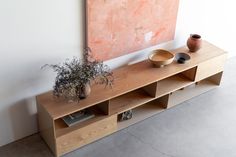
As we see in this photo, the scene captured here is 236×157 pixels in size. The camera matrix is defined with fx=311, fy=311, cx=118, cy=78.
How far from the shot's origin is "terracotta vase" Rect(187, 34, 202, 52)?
9.57ft

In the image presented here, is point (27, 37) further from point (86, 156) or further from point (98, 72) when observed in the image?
point (86, 156)

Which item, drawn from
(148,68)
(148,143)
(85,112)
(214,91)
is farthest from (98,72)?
(214,91)

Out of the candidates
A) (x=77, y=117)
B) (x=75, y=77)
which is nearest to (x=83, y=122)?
(x=77, y=117)

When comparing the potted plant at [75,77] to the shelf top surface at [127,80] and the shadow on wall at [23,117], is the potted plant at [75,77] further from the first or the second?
the shadow on wall at [23,117]

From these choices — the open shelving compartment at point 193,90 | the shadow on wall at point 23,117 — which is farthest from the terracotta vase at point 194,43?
the shadow on wall at point 23,117

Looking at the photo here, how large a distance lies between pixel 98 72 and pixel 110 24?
1.34ft

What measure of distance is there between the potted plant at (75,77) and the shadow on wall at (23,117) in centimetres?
27

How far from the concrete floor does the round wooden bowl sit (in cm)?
48

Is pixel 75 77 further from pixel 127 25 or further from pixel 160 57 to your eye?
pixel 160 57

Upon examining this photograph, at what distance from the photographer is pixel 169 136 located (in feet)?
8.59

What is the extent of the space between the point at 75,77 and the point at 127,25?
2.30 ft

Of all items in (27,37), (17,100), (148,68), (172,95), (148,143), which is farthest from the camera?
(172,95)

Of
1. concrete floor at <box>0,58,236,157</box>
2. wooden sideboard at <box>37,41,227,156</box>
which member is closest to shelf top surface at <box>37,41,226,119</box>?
wooden sideboard at <box>37,41,227,156</box>

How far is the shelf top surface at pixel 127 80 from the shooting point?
226cm
